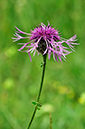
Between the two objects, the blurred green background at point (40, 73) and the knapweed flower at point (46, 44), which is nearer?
the knapweed flower at point (46, 44)

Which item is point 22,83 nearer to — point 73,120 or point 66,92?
point 66,92

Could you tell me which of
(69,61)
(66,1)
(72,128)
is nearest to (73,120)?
(72,128)

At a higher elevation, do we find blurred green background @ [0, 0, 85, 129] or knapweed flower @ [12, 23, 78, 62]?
blurred green background @ [0, 0, 85, 129]

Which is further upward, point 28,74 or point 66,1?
point 66,1

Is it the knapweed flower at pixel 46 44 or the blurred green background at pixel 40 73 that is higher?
the blurred green background at pixel 40 73

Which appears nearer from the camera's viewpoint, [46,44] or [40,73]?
[46,44]

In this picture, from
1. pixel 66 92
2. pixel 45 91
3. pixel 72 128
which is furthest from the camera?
pixel 45 91

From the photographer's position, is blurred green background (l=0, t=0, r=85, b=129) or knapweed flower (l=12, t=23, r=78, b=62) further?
blurred green background (l=0, t=0, r=85, b=129)

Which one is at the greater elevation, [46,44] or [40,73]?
[40,73]
